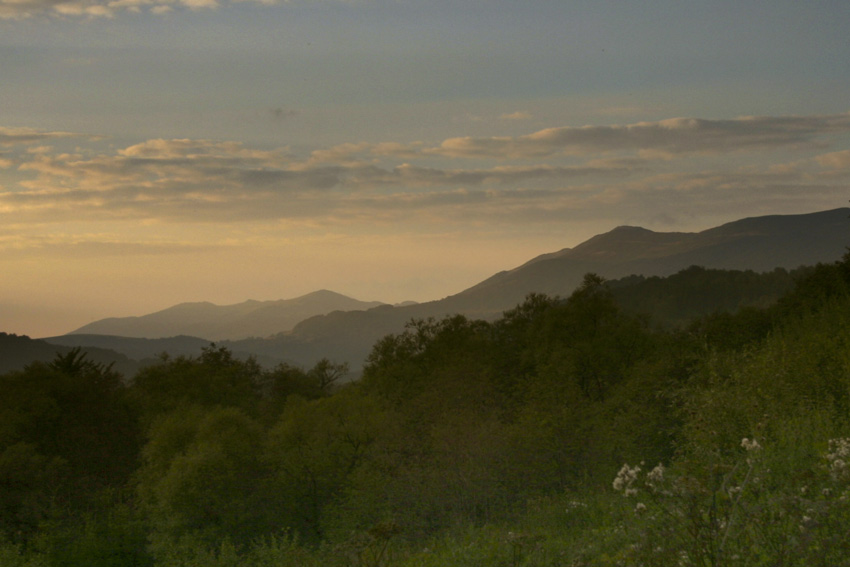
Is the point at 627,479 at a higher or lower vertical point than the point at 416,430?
higher

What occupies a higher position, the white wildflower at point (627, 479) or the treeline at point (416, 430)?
the white wildflower at point (627, 479)

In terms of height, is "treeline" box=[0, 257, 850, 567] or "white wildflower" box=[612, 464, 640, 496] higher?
"white wildflower" box=[612, 464, 640, 496]

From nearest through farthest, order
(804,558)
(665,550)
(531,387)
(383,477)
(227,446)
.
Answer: (804,558), (665,550), (383,477), (227,446), (531,387)

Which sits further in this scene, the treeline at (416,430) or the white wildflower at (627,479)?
the treeline at (416,430)

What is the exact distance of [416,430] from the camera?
194ft

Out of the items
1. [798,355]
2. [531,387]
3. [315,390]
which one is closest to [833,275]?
[531,387]

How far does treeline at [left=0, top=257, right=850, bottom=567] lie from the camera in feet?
98.5

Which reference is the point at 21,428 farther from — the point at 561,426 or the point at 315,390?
the point at 561,426

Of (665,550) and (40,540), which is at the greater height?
(665,550)

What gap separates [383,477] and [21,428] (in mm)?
33828

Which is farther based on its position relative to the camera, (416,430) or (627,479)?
(416,430)

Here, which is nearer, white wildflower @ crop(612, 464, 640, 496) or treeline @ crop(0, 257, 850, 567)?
white wildflower @ crop(612, 464, 640, 496)

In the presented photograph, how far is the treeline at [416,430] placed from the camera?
1182 inches

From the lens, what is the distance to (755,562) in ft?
30.1
